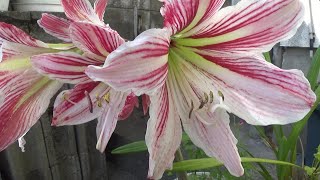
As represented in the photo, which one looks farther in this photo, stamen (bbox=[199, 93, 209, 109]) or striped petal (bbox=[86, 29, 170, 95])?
stamen (bbox=[199, 93, 209, 109])

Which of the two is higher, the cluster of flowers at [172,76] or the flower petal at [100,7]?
the flower petal at [100,7]

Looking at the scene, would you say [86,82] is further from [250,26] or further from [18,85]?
[250,26]

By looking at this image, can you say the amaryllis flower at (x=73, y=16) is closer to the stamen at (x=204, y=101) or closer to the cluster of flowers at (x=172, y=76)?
the cluster of flowers at (x=172, y=76)

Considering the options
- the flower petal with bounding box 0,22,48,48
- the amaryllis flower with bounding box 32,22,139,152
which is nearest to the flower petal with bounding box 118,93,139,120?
the amaryllis flower with bounding box 32,22,139,152

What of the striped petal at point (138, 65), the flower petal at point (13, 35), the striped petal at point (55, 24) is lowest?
the striped petal at point (138, 65)

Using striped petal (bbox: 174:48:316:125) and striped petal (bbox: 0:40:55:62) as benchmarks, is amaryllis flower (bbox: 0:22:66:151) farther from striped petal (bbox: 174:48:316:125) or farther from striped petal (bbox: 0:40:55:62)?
striped petal (bbox: 174:48:316:125)

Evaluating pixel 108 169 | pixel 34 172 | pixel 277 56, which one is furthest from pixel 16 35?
pixel 277 56

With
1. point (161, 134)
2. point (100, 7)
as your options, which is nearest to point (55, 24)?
point (100, 7)

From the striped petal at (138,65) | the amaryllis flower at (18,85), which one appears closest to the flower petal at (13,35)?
the amaryllis flower at (18,85)
